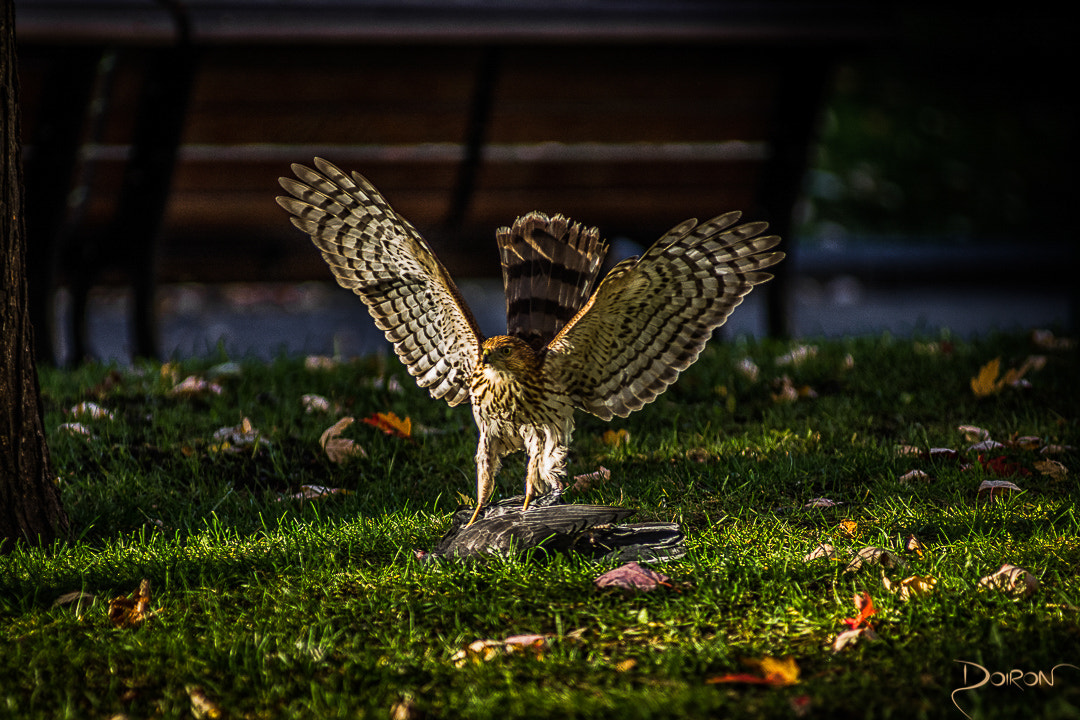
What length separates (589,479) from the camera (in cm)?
383

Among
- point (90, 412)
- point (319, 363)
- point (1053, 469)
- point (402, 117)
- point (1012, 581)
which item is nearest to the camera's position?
point (1012, 581)

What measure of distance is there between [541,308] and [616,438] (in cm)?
126

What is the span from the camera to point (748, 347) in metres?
5.67

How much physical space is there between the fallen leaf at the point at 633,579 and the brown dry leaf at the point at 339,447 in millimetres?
1534

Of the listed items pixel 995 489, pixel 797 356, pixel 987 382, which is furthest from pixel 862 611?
pixel 797 356

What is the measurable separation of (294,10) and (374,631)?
3.92 m

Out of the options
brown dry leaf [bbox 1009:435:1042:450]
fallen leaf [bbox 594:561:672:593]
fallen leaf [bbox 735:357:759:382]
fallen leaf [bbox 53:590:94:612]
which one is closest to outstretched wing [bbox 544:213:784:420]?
fallen leaf [bbox 594:561:672:593]

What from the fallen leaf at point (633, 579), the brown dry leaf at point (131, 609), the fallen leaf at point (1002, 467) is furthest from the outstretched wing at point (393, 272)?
the fallen leaf at point (1002, 467)

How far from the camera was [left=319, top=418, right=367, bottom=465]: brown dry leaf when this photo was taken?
13.5 ft

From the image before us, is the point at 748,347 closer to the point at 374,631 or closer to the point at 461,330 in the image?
the point at 461,330

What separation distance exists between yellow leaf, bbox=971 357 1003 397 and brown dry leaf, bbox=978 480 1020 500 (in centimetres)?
118

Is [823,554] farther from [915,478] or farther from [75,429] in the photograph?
[75,429]

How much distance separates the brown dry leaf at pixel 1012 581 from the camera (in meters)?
2.76

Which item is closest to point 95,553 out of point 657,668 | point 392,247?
point 392,247
